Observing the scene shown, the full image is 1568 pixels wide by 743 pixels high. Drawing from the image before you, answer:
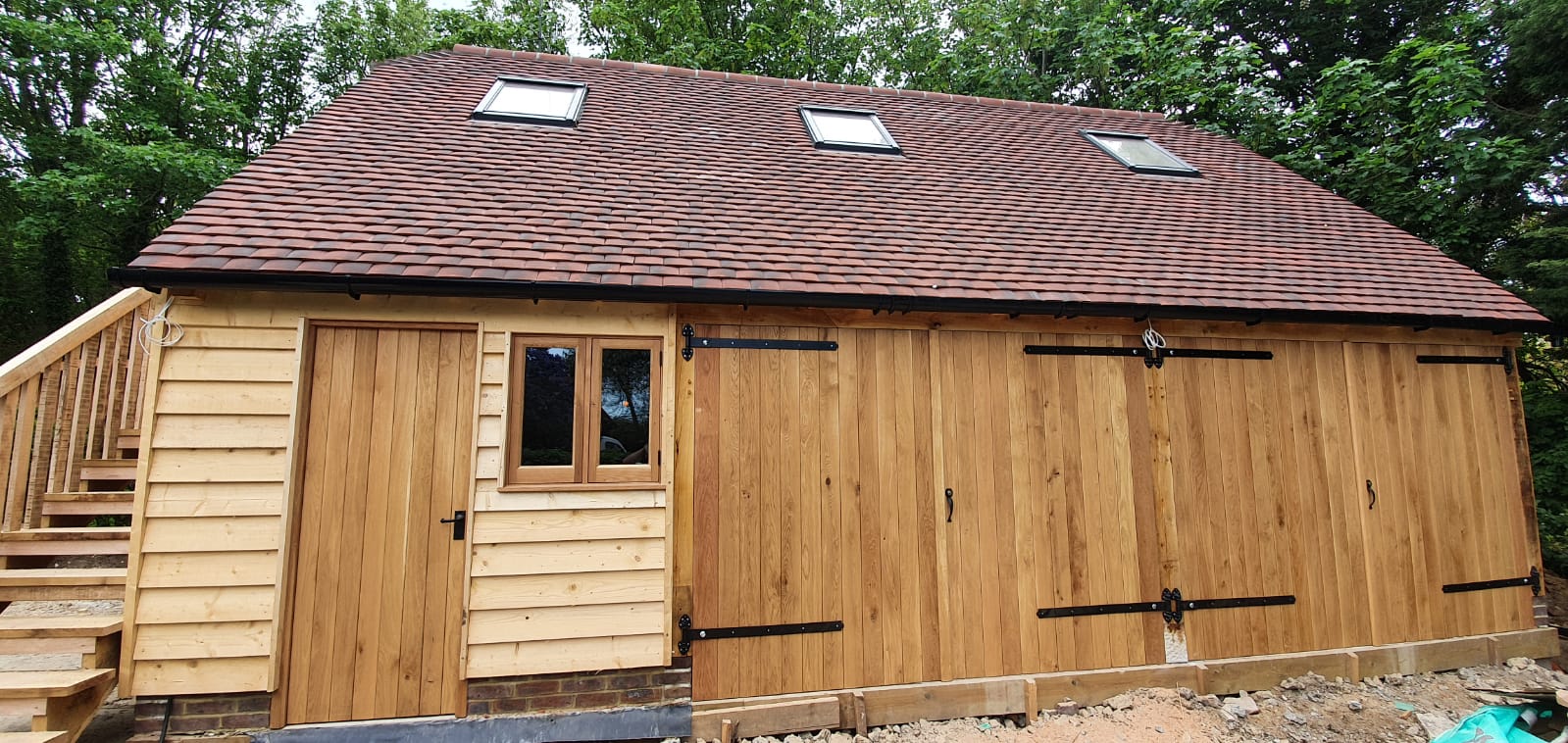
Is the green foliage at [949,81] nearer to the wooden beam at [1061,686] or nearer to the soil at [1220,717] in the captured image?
the wooden beam at [1061,686]

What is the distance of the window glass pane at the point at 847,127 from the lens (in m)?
6.19

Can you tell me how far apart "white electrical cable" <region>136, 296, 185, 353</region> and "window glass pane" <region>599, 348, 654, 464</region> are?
7.34 ft

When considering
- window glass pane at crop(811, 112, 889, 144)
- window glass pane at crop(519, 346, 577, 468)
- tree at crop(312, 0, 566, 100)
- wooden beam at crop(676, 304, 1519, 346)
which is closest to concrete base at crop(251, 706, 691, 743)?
window glass pane at crop(519, 346, 577, 468)

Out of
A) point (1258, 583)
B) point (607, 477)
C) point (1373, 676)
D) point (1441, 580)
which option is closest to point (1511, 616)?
point (1441, 580)

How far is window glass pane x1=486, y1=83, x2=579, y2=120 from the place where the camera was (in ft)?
18.0

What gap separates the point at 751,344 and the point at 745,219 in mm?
1229

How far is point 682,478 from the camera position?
3.53 metres

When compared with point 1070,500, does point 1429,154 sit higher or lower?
higher

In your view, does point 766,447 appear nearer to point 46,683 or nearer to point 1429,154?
point 46,683

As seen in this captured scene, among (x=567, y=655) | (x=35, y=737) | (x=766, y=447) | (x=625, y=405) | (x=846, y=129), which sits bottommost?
(x=35, y=737)

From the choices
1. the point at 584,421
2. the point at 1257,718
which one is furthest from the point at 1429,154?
the point at 584,421

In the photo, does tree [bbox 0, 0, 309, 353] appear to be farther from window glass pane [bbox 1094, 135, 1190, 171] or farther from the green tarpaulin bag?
the green tarpaulin bag

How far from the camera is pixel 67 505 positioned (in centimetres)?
362

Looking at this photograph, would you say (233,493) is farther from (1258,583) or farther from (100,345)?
(1258,583)
